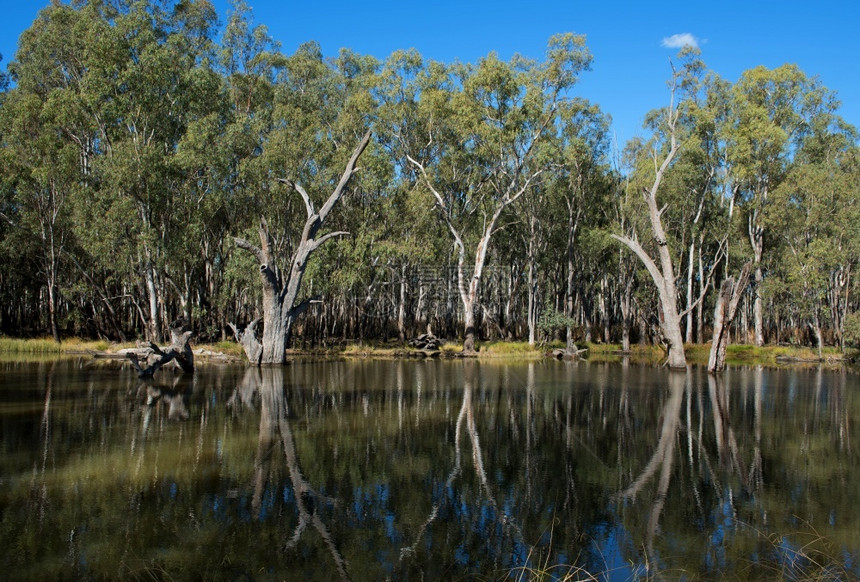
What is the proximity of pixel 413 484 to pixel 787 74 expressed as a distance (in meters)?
41.4

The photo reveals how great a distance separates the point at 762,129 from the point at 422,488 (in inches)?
Answer: 1486

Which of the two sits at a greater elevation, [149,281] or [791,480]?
[149,281]

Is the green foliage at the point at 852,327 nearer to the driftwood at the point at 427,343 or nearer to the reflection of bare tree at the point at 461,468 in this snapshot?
the driftwood at the point at 427,343

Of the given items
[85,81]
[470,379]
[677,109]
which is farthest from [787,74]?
[85,81]

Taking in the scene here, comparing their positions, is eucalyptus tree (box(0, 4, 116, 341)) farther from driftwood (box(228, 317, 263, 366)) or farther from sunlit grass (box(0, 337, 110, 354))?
driftwood (box(228, 317, 263, 366))

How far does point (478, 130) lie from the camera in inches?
1437

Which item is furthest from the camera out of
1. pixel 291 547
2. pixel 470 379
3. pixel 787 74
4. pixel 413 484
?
pixel 787 74

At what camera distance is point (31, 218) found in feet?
123

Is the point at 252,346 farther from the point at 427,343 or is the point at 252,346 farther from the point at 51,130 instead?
the point at 51,130

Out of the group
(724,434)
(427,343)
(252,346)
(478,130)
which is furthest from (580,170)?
(724,434)

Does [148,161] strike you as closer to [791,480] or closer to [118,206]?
[118,206]

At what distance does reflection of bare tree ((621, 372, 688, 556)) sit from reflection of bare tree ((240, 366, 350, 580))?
331 cm

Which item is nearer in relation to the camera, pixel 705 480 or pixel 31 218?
pixel 705 480

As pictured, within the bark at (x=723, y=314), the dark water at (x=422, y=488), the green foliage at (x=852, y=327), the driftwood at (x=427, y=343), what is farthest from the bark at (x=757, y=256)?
the dark water at (x=422, y=488)
